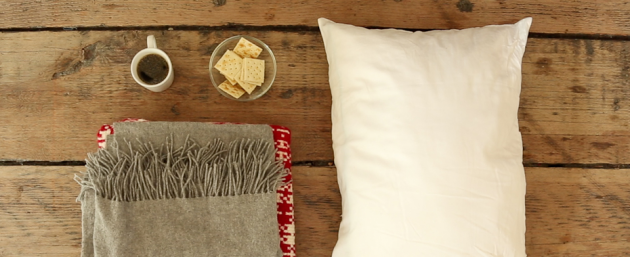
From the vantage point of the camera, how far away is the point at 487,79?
2.15 ft

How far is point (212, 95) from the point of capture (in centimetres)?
81

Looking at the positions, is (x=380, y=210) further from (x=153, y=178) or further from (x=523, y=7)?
(x=523, y=7)

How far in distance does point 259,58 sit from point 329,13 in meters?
0.17

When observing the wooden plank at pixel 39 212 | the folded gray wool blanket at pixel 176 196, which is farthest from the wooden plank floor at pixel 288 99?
the folded gray wool blanket at pixel 176 196

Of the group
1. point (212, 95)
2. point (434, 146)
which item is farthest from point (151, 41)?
point (434, 146)

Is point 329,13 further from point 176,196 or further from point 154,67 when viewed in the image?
point 176,196

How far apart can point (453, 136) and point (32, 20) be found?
2.72 feet

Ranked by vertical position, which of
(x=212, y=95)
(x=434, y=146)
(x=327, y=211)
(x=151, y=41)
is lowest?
(x=327, y=211)

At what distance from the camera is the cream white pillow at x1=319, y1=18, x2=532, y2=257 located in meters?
0.63

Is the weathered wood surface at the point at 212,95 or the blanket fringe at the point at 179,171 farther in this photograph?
the weathered wood surface at the point at 212,95

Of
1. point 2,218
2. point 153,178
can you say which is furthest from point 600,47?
point 2,218

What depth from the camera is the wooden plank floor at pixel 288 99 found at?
31.1 inches

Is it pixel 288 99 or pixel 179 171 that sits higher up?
pixel 288 99

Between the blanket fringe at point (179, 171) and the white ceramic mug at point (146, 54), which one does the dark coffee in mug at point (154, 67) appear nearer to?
the white ceramic mug at point (146, 54)
